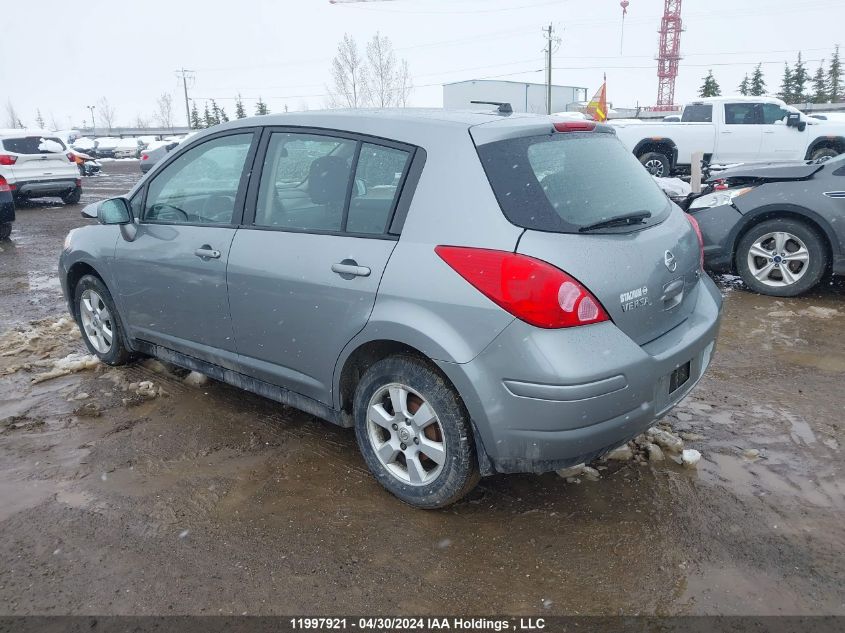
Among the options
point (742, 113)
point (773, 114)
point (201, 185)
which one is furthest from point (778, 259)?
point (773, 114)

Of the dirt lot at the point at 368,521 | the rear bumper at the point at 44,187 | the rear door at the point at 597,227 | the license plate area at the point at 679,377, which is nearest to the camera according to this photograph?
the dirt lot at the point at 368,521

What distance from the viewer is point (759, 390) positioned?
4383 millimetres

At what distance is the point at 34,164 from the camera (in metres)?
15.4

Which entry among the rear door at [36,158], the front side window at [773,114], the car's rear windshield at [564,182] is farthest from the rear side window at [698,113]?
the rear door at [36,158]

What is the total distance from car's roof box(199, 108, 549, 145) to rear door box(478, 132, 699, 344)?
21 cm

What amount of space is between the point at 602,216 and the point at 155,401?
3084 millimetres

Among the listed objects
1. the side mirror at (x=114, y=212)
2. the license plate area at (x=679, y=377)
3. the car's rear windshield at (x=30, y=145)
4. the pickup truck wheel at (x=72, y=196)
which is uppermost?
the car's rear windshield at (x=30, y=145)

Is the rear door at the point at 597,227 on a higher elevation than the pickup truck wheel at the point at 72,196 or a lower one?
higher

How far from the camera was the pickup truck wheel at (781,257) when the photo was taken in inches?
247

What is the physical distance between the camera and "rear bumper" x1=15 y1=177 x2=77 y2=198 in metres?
15.4

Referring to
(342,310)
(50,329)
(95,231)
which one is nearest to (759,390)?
(342,310)

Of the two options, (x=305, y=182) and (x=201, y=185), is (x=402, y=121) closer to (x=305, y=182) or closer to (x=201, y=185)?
(x=305, y=182)

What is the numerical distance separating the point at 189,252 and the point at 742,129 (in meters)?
15.5

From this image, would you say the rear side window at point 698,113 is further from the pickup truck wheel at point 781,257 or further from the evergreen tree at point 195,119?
the evergreen tree at point 195,119
